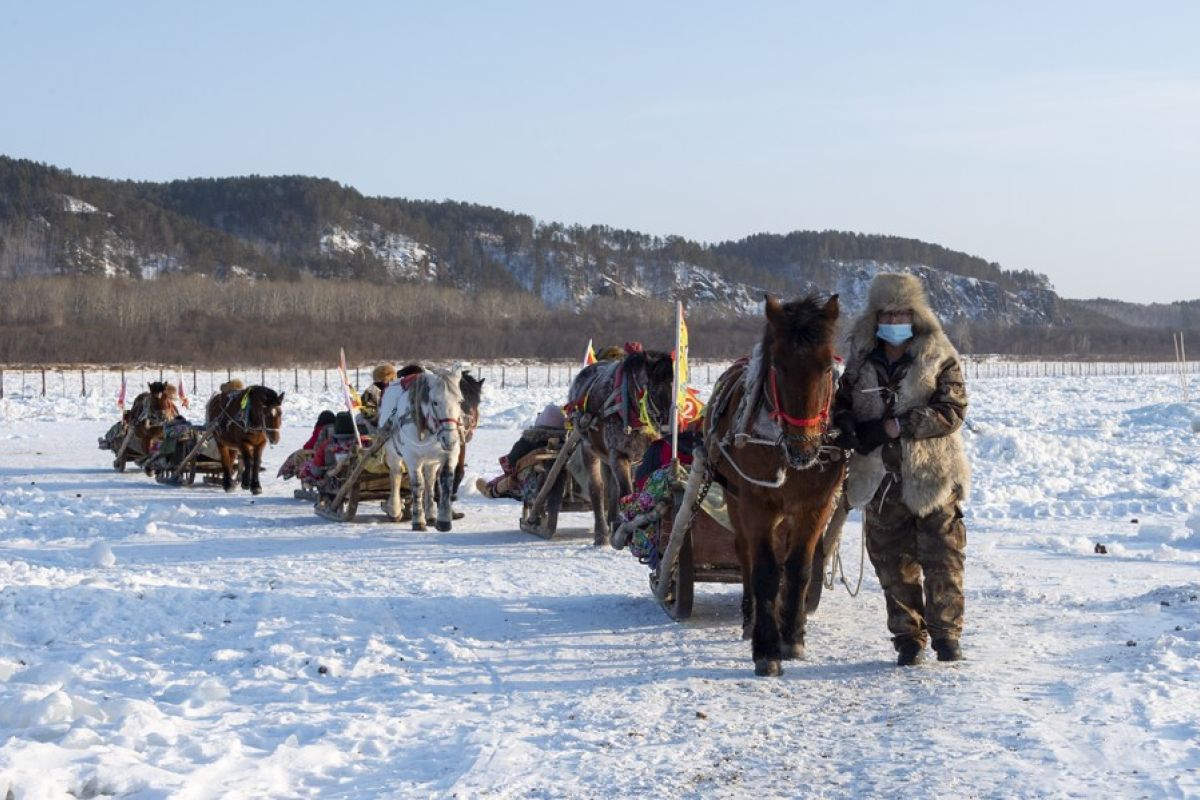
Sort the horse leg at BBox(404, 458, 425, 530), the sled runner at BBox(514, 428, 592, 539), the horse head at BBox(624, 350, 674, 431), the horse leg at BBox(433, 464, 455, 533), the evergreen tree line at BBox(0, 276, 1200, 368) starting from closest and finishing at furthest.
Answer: the horse head at BBox(624, 350, 674, 431) < the sled runner at BBox(514, 428, 592, 539) < the horse leg at BBox(433, 464, 455, 533) < the horse leg at BBox(404, 458, 425, 530) < the evergreen tree line at BBox(0, 276, 1200, 368)

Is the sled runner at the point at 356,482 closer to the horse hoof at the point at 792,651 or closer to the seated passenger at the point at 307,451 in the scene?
the seated passenger at the point at 307,451

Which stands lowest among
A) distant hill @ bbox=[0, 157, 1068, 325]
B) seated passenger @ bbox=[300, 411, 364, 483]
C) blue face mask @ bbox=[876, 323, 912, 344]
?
seated passenger @ bbox=[300, 411, 364, 483]

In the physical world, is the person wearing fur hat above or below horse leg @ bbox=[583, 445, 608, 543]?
above

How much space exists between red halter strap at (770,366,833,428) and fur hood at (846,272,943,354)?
0.50 meters

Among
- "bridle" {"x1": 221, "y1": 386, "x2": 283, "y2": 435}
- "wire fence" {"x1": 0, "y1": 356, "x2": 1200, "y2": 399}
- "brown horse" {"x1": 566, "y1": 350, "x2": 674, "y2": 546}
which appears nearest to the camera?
"brown horse" {"x1": 566, "y1": 350, "x2": 674, "y2": 546}

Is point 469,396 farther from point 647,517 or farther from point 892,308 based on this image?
point 892,308

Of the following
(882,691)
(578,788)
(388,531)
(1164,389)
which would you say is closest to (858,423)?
(882,691)

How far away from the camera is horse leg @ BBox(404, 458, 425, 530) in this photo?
14.4 metres

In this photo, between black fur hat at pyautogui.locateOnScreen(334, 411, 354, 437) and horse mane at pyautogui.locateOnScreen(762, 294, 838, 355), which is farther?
black fur hat at pyautogui.locateOnScreen(334, 411, 354, 437)

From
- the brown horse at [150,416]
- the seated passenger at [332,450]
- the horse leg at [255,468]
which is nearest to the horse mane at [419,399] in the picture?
the seated passenger at [332,450]

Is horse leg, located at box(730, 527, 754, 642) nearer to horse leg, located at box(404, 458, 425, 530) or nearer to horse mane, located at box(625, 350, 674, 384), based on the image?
horse mane, located at box(625, 350, 674, 384)

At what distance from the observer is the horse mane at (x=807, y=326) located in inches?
268

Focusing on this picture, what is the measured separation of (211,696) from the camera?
6680mm

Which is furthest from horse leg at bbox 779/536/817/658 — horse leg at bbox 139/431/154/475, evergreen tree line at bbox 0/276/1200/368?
evergreen tree line at bbox 0/276/1200/368
